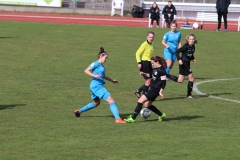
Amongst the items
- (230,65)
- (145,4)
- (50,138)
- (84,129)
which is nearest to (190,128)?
(84,129)

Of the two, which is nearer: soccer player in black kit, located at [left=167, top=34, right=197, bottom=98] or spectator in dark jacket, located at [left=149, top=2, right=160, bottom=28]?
soccer player in black kit, located at [left=167, top=34, right=197, bottom=98]

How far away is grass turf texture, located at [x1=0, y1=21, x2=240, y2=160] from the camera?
11.5 metres

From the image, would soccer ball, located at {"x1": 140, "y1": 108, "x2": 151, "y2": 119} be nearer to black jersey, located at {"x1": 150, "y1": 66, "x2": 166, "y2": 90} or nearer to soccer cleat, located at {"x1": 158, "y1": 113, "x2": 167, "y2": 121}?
soccer cleat, located at {"x1": 158, "y1": 113, "x2": 167, "y2": 121}

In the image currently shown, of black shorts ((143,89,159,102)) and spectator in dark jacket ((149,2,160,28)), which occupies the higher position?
spectator in dark jacket ((149,2,160,28))

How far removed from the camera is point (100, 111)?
52.6 feet

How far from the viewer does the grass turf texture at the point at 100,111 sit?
452 inches

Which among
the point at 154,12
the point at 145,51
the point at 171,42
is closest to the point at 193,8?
the point at 154,12

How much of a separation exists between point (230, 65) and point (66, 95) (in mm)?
11676

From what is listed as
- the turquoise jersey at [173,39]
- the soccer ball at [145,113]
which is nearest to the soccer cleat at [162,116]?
the soccer ball at [145,113]

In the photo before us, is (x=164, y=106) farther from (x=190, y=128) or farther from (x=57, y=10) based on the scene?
(x=57, y=10)

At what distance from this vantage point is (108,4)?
192 ft

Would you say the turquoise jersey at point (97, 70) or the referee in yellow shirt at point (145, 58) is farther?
the referee in yellow shirt at point (145, 58)

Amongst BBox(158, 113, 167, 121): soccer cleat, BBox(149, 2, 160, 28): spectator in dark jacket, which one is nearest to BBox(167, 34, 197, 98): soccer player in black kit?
BBox(158, 113, 167, 121): soccer cleat

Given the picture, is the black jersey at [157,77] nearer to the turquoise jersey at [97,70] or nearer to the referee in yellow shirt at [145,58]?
the turquoise jersey at [97,70]
